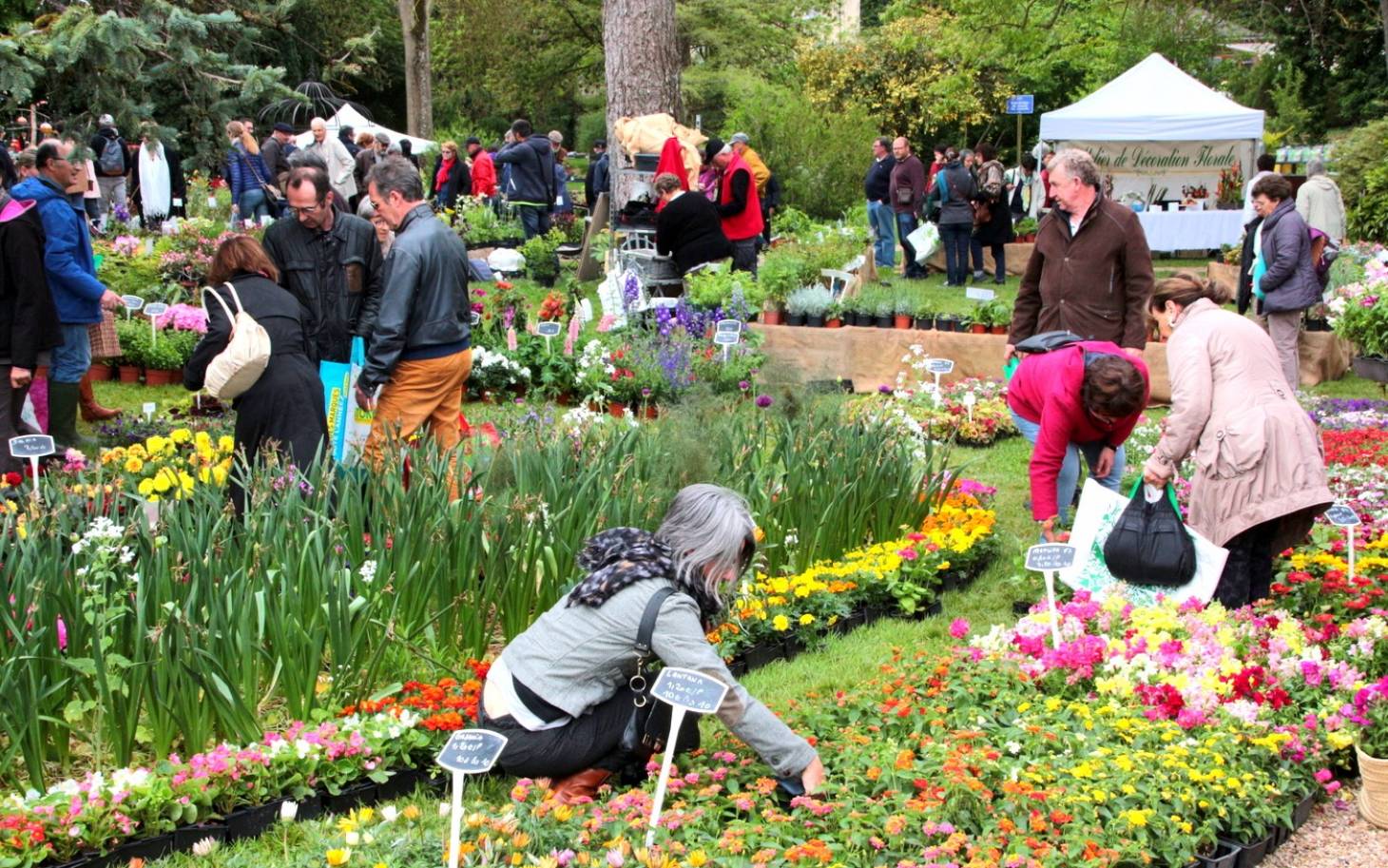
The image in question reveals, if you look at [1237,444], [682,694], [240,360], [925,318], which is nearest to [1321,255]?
[925,318]

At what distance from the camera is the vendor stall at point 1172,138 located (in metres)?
18.9

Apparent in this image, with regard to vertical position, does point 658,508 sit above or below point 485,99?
below

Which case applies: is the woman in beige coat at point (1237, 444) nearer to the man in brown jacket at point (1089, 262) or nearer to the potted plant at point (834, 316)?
the man in brown jacket at point (1089, 262)

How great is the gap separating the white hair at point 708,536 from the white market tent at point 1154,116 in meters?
16.8

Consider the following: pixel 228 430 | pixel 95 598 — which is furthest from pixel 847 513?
pixel 228 430

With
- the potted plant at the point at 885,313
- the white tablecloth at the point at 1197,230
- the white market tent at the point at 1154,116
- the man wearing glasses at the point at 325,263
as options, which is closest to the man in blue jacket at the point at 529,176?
the potted plant at the point at 885,313

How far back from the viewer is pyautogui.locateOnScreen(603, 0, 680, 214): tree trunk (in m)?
14.0

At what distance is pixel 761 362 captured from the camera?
9.27m

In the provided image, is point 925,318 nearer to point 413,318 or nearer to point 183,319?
point 183,319

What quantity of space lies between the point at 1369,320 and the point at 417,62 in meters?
20.1

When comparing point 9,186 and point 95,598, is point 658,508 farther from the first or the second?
point 9,186

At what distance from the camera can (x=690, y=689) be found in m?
3.17

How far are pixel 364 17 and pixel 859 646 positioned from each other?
32.4 meters

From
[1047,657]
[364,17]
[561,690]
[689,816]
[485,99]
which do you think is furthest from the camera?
[485,99]
